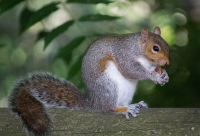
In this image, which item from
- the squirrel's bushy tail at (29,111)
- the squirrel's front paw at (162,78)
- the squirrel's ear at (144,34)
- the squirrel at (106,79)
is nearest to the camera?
the squirrel's bushy tail at (29,111)

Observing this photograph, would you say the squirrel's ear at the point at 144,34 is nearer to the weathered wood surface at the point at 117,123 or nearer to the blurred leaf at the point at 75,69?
the blurred leaf at the point at 75,69

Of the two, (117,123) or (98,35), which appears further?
(98,35)

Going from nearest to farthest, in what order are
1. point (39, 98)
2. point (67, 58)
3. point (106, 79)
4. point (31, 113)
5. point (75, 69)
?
1. point (31, 113)
2. point (39, 98)
3. point (106, 79)
4. point (75, 69)
5. point (67, 58)

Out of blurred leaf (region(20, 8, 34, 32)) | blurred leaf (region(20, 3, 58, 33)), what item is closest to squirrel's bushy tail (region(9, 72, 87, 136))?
blurred leaf (region(20, 3, 58, 33))

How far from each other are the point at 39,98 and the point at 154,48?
0.74 meters

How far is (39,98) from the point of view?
2.30 metres

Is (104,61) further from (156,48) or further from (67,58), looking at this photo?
(67,58)

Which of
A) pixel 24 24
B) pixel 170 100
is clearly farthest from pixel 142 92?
pixel 24 24

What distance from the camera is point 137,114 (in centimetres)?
220

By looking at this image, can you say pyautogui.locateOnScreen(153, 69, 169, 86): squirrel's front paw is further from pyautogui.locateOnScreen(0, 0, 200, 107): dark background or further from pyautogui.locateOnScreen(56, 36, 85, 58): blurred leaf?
pyautogui.locateOnScreen(56, 36, 85, 58): blurred leaf

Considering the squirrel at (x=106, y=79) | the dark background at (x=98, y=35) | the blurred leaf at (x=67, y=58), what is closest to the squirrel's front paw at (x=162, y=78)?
the squirrel at (x=106, y=79)

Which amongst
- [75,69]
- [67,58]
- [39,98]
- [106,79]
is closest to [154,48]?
[106,79]

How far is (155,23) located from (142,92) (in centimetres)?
231

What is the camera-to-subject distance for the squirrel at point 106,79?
2.29 m
